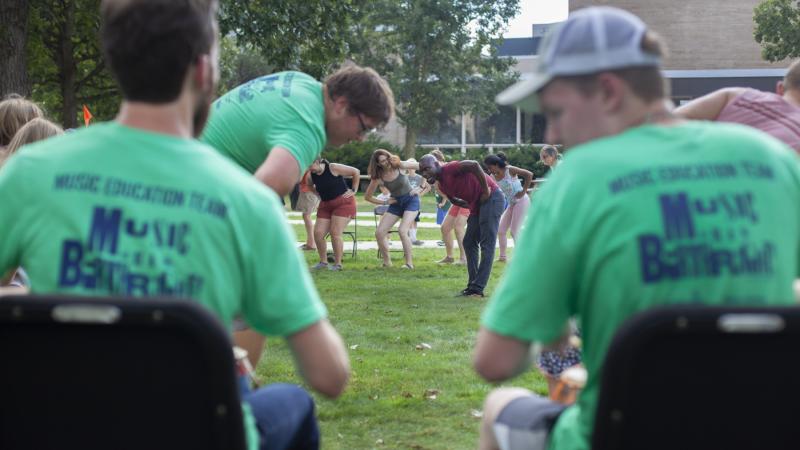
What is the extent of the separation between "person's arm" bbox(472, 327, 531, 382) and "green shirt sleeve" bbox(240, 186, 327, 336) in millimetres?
343

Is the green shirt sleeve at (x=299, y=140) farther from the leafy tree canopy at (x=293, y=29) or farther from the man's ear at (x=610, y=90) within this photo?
the leafy tree canopy at (x=293, y=29)

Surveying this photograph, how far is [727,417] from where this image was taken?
175 cm

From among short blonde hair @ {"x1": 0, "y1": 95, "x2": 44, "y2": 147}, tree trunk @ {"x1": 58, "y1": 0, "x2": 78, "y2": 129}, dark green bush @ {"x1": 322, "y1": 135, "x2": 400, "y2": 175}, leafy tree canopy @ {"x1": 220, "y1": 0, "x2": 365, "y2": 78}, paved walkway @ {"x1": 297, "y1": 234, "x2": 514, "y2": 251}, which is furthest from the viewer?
dark green bush @ {"x1": 322, "y1": 135, "x2": 400, "y2": 175}

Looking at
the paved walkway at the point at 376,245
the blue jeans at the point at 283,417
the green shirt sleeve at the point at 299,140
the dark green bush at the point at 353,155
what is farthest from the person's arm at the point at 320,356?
the dark green bush at the point at 353,155

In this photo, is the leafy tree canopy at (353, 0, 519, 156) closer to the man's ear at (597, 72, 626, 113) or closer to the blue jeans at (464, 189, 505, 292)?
the blue jeans at (464, 189, 505, 292)

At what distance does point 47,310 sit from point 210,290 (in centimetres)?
34

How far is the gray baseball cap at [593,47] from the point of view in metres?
2.02

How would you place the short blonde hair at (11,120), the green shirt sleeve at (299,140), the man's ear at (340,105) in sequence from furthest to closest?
the short blonde hair at (11,120) < the man's ear at (340,105) < the green shirt sleeve at (299,140)

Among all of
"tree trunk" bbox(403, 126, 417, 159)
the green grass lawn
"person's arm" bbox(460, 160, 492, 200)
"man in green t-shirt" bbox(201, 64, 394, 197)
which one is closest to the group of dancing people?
the green grass lawn

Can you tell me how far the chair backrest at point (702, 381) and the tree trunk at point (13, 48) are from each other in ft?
49.1

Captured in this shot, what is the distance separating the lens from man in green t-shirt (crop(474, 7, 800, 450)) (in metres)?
1.91

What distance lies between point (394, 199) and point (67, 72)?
11683 mm

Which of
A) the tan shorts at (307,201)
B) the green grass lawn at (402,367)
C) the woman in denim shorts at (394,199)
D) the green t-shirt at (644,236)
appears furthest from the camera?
the tan shorts at (307,201)

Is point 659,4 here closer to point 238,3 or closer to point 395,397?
point 238,3
